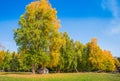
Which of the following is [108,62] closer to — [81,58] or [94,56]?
[94,56]

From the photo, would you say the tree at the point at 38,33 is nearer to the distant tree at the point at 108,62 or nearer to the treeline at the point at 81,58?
the treeline at the point at 81,58

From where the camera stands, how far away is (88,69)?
9094cm

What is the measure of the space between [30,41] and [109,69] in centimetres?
5484

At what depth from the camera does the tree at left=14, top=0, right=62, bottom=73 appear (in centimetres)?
4956

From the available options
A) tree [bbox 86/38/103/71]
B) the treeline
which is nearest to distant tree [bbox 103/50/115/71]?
the treeline

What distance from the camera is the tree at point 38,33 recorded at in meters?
49.6

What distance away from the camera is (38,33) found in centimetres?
4922

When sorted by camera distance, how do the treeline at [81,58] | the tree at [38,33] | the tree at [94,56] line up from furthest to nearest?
1. the tree at [94,56]
2. the treeline at [81,58]
3. the tree at [38,33]

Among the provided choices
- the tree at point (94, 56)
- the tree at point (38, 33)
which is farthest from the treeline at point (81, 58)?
the tree at point (38, 33)

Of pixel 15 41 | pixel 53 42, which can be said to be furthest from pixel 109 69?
pixel 15 41

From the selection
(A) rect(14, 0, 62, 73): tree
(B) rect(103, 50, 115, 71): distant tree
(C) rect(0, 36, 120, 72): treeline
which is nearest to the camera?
(A) rect(14, 0, 62, 73): tree

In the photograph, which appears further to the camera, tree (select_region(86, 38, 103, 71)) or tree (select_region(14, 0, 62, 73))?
tree (select_region(86, 38, 103, 71))

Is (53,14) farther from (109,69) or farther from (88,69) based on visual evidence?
(109,69)

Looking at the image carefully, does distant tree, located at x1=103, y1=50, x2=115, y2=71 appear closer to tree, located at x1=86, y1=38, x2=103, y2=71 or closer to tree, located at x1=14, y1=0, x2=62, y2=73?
tree, located at x1=86, y1=38, x2=103, y2=71
